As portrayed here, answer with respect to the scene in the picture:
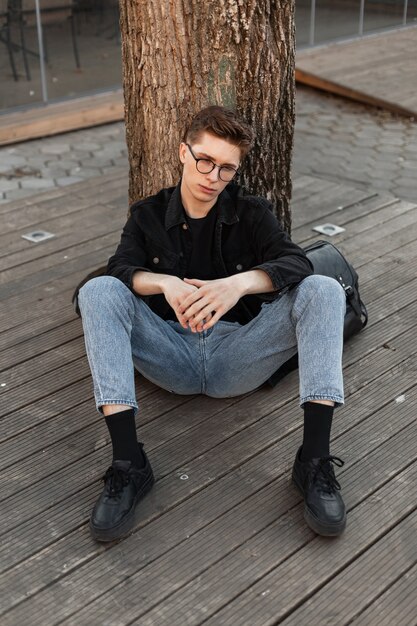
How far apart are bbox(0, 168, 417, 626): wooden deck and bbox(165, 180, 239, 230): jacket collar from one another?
66 cm

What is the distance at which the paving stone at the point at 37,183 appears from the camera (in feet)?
18.7

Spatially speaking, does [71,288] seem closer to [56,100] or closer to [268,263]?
[268,263]

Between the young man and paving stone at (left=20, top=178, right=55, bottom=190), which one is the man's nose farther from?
paving stone at (left=20, top=178, right=55, bottom=190)

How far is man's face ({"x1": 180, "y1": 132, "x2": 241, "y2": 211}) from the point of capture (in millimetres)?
2705

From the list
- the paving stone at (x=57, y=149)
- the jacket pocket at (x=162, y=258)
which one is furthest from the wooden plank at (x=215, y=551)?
the paving stone at (x=57, y=149)

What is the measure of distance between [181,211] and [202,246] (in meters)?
0.14

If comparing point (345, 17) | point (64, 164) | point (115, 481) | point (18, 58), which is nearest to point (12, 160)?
point (64, 164)

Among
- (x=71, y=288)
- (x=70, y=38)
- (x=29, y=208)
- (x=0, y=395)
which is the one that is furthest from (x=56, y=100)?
(x=0, y=395)

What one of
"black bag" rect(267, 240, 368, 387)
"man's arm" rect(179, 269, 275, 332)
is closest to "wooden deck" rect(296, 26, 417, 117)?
"black bag" rect(267, 240, 368, 387)

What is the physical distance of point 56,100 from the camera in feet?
24.0

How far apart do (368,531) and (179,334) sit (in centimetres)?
91

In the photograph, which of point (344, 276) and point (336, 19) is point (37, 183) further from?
point (336, 19)

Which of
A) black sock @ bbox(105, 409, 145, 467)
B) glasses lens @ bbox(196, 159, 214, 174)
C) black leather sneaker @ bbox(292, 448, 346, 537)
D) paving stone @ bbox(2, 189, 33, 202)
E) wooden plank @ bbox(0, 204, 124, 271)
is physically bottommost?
paving stone @ bbox(2, 189, 33, 202)

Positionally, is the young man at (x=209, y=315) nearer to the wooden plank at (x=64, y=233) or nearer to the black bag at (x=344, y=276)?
the black bag at (x=344, y=276)
